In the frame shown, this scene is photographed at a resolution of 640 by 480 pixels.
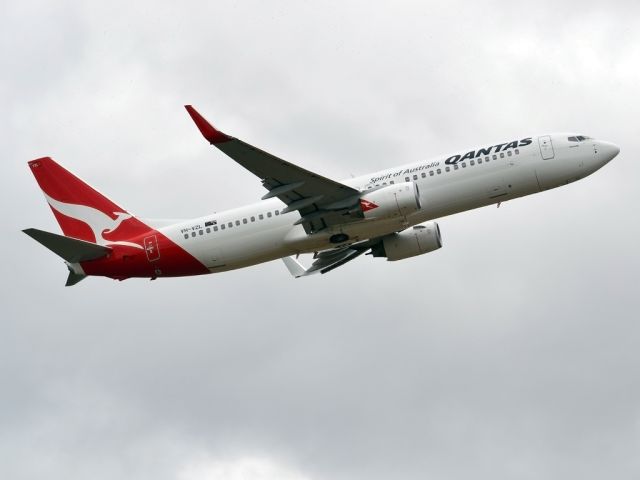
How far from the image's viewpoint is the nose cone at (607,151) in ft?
208

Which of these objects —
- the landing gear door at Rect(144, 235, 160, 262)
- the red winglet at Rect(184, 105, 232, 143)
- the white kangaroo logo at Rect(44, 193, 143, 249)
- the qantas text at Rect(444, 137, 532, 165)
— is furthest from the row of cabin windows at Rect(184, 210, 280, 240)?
the qantas text at Rect(444, 137, 532, 165)

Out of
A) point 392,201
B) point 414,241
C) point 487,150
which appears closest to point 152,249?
point 392,201

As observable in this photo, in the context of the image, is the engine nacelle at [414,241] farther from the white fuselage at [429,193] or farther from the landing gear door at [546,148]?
the landing gear door at [546,148]

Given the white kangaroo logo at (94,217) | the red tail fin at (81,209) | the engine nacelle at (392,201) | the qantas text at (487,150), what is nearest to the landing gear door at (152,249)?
the red tail fin at (81,209)

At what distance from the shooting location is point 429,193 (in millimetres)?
62250

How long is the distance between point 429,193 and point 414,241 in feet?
20.9

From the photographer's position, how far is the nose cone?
6325 cm

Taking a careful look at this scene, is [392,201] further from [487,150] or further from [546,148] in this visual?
[546,148]

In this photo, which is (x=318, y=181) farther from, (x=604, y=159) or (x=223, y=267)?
(x=604, y=159)

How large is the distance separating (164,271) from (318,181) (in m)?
10.9

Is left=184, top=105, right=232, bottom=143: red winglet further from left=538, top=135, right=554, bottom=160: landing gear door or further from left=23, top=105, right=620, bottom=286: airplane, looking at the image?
left=538, top=135, right=554, bottom=160: landing gear door

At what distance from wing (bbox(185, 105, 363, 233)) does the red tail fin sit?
983 cm

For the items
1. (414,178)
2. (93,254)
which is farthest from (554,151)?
(93,254)

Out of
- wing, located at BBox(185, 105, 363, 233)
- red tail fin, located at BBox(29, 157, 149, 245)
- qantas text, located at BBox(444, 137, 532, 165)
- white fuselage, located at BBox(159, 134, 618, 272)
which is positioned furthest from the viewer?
→ red tail fin, located at BBox(29, 157, 149, 245)
